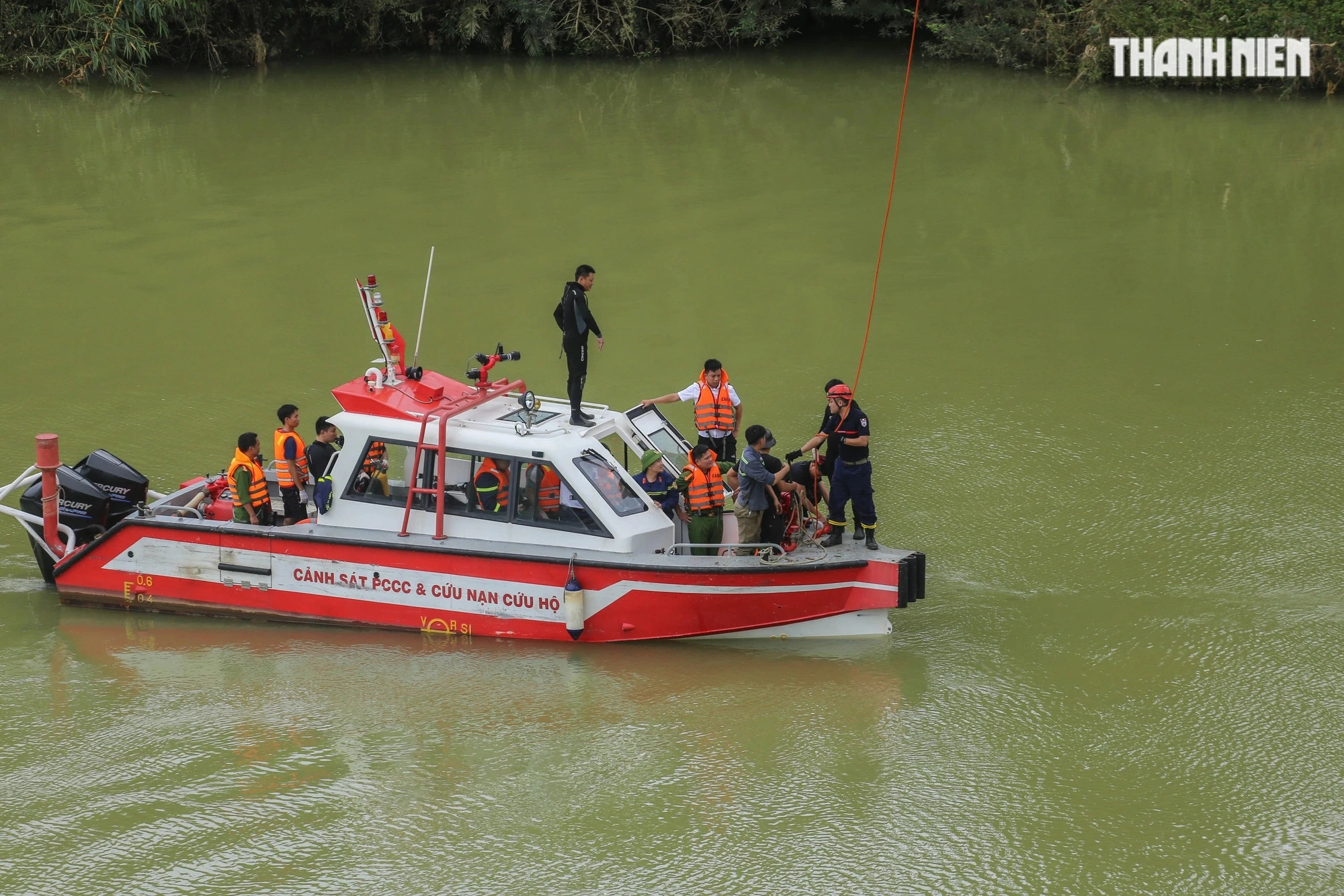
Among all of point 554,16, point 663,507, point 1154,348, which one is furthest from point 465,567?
point 554,16

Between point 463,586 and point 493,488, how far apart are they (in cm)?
68

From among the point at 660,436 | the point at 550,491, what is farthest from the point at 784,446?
the point at 550,491

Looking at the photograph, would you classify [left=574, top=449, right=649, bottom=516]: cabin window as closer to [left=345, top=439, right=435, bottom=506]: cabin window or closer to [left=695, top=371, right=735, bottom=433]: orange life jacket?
[left=345, top=439, right=435, bottom=506]: cabin window

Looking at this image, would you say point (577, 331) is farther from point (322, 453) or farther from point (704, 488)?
point (322, 453)

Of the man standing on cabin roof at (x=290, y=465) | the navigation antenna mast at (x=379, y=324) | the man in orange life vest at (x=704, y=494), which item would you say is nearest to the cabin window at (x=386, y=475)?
the navigation antenna mast at (x=379, y=324)

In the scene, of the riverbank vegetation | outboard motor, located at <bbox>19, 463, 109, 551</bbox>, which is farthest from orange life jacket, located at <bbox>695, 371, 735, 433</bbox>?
the riverbank vegetation

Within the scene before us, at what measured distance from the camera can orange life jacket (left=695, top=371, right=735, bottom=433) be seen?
35.5ft

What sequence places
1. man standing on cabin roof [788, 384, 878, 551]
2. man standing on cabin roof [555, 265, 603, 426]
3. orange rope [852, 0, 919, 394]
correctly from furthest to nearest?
1. orange rope [852, 0, 919, 394]
2. man standing on cabin roof [555, 265, 603, 426]
3. man standing on cabin roof [788, 384, 878, 551]

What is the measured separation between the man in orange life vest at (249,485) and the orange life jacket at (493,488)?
1.65m

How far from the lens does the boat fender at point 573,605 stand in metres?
9.22

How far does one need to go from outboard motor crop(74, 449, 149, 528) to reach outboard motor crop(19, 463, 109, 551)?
45 mm

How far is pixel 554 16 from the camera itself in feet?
96.1

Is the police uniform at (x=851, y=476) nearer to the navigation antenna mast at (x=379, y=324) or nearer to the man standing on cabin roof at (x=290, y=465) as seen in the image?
the navigation antenna mast at (x=379, y=324)

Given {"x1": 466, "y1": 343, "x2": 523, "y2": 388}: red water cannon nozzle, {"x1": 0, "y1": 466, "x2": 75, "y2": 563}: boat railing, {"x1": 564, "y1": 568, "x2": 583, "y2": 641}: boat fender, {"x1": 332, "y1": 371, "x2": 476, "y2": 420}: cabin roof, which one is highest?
{"x1": 466, "y1": 343, "x2": 523, "y2": 388}: red water cannon nozzle
